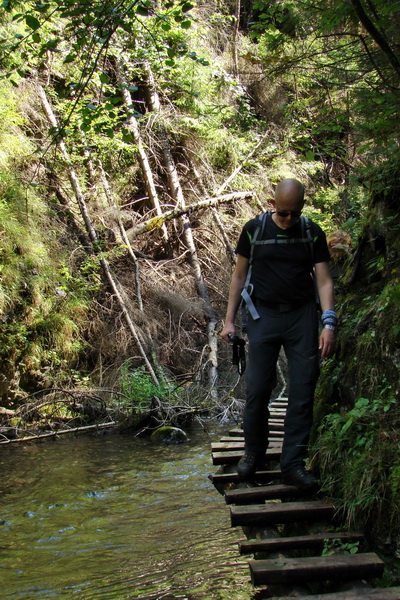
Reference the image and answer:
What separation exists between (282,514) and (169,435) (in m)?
6.63

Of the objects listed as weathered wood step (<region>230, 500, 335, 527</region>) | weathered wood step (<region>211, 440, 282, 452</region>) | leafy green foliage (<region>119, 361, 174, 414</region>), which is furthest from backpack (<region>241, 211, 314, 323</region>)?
leafy green foliage (<region>119, 361, 174, 414</region>)

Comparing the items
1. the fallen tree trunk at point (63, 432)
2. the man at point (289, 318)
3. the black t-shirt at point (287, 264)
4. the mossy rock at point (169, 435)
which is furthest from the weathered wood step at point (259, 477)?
the fallen tree trunk at point (63, 432)

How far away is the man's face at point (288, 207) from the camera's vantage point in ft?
11.8

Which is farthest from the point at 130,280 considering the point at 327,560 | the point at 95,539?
the point at 327,560

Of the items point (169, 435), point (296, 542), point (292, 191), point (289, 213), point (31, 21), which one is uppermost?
point (31, 21)

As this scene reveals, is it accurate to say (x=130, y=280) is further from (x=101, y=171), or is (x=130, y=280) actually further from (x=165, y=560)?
(x=165, y=560)

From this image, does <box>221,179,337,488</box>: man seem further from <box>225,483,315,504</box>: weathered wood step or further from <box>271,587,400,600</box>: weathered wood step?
<box>271,587,400,600</box>: weathered wood step

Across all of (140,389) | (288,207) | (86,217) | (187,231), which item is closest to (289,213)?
(288,207)

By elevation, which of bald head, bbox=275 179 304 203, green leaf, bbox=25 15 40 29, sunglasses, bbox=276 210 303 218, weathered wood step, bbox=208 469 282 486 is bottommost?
weathered wood step, bbox=208 469 282 486

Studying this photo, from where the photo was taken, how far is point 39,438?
9633mm

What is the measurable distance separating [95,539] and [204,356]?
7.60m

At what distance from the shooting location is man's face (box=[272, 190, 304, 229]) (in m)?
3.60

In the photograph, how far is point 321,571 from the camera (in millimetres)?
2631

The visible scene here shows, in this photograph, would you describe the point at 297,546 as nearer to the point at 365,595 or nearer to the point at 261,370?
the point at 365,595
